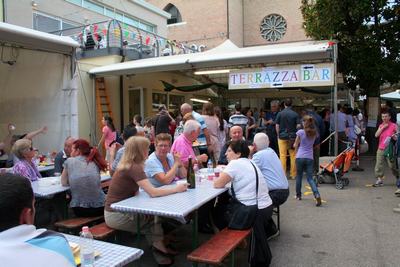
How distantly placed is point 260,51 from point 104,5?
13.4 metres

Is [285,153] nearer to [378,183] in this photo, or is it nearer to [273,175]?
[378,183]

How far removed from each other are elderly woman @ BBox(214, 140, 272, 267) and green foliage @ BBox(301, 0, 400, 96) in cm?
878

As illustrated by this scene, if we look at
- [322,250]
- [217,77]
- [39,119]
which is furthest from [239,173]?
[217,77]

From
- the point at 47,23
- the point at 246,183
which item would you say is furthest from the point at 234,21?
the point at 246,183

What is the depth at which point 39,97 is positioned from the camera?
30.1ft

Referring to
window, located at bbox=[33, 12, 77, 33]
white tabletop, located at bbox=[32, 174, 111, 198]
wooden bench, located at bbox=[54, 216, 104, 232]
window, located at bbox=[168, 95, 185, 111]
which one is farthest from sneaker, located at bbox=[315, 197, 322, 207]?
window, located at bbox=[33, 12, 77, 33]

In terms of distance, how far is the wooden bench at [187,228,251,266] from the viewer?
324 centimetres

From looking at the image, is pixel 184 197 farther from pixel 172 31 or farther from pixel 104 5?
pixel 172 31

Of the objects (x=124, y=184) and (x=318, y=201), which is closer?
(x=124, y=184)

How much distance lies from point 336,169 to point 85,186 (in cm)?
537

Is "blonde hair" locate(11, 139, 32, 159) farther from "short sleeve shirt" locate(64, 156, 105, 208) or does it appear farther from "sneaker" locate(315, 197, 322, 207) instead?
"sneaker" locate(315, 197, 322, 207)

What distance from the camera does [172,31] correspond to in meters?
34.2

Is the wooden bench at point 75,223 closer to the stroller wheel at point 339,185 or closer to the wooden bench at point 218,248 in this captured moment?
the wooden bench at point 218,248

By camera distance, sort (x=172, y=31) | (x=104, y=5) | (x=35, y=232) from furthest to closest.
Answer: (x=172, y=31)
(x=104, y=5)
(x=35, y=232)
